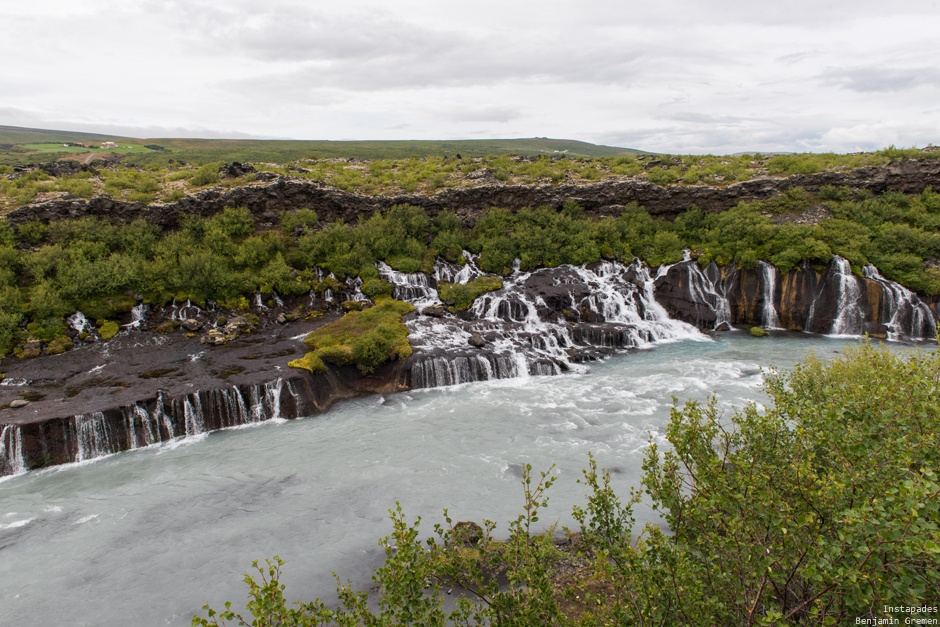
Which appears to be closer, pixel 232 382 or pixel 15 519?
pixel 15 519

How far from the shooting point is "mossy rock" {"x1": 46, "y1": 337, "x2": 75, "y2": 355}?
25875 millimetres

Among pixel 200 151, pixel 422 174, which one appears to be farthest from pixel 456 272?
pixel 200 151

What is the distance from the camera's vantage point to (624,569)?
19.3ft

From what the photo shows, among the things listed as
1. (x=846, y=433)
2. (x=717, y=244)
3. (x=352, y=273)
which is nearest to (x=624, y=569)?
(x=846, y=433)

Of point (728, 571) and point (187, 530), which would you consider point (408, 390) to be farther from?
point (728, 571)

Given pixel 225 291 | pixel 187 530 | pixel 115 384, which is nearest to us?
pixel 187 530

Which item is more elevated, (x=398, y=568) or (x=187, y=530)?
(x=398, y=568)

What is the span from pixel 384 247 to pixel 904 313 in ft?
125

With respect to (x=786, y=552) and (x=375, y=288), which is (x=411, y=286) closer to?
(x=375, y=288)

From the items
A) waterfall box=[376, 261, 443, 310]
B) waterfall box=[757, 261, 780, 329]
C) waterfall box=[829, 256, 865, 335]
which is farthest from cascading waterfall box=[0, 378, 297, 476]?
waterfall box=[829, 256, 865, 335]

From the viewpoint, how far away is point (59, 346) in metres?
26.2

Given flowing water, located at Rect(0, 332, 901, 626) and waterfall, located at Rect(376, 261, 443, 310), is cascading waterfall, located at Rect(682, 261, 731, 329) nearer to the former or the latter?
flowing water, located at Rect(0, 332, 901, 626)

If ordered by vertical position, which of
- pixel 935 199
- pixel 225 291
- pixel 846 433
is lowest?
pixel 225 291

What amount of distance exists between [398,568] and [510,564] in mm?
1651
